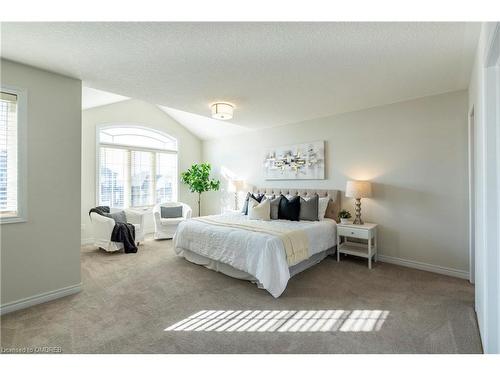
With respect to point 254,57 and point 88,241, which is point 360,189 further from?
point 88,241

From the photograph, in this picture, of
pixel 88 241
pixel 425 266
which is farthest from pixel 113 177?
pixel 425 266

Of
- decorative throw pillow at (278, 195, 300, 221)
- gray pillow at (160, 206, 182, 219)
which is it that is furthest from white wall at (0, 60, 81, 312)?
decorative throw pillow at (278, 195, 300, 221)

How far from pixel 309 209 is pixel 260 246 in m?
1.53

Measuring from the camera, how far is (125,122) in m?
5.70

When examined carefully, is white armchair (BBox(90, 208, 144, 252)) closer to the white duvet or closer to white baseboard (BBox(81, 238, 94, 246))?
white baseboard (BBox(81, 238, 94, 246))

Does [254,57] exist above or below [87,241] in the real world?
above

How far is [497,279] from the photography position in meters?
1.66

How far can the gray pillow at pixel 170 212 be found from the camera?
5598mm

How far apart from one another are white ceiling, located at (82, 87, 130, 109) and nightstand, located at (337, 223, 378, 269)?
4549 mm

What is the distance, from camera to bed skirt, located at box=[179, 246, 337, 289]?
124 inches

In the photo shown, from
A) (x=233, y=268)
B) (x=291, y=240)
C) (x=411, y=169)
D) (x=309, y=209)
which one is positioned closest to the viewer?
(x=291, y=240)
